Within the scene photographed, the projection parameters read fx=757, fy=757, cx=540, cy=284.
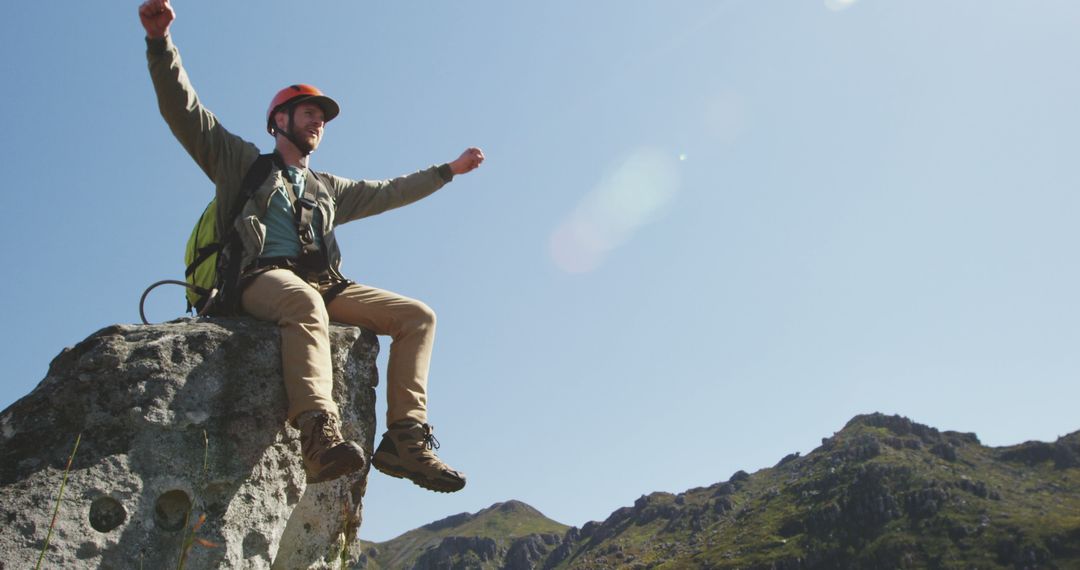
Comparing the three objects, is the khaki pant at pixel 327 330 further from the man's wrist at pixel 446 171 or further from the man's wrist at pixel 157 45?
the man's wrist at pixel 446 171

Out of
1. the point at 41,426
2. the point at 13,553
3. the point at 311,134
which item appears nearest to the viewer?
the point at 13,553

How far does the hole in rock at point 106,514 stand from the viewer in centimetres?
480

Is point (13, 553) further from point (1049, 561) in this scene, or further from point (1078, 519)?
point (1078, 519)

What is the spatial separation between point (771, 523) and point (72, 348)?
210731mm

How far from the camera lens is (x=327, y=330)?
19.9 feet

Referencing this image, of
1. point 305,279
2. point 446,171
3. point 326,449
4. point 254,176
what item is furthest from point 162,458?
point 446,171

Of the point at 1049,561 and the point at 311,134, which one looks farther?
the point at 1049,561

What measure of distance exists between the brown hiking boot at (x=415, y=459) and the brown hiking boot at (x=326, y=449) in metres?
0.78

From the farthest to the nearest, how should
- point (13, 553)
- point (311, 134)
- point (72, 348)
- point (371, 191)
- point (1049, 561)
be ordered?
point (1049, 561)
point (371, 191)
point (311, 134)
point (72, 348)
point (13, 553)

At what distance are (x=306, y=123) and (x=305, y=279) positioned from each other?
1707 millimetres

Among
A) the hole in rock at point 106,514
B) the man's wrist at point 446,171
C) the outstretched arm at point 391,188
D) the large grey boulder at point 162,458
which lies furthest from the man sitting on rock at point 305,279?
the man's wrist at point 446,171

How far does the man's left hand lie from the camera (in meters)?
8.89

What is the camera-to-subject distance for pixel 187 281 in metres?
7.07

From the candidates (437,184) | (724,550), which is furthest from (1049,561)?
(437,184)
